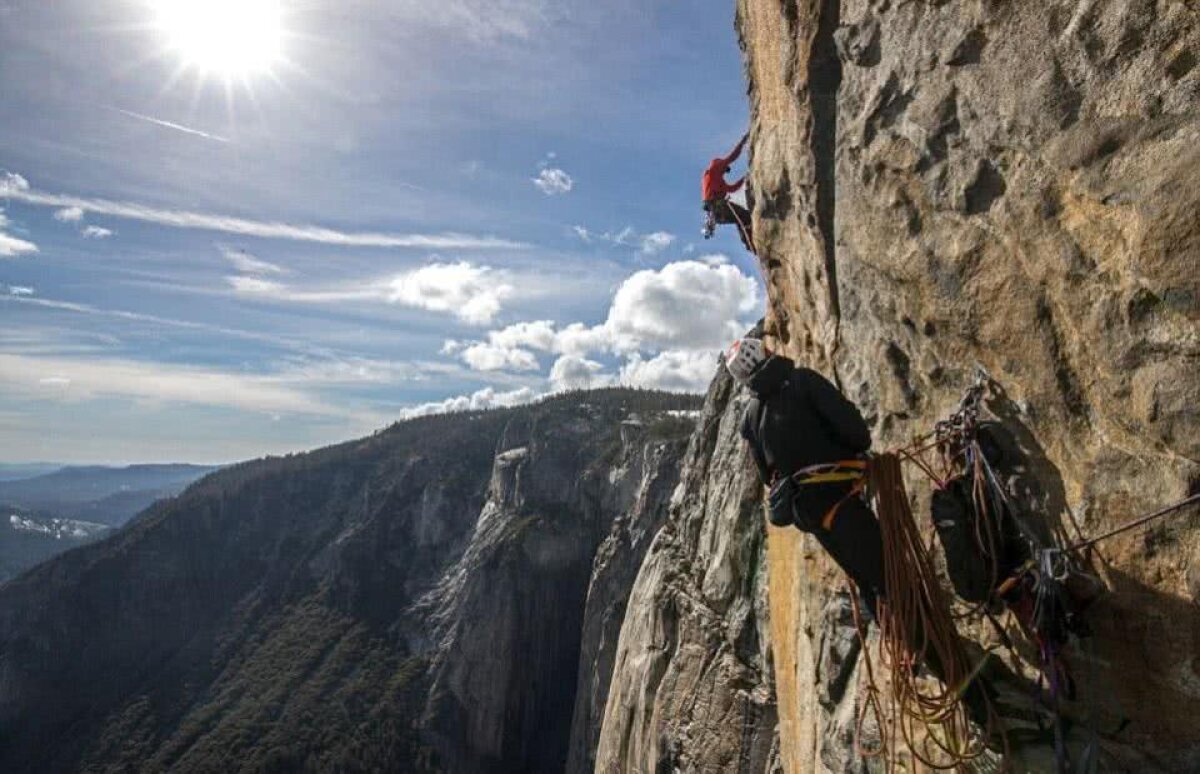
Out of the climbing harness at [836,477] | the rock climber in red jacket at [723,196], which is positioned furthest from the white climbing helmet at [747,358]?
the rock climber in red jacket at [723,196]

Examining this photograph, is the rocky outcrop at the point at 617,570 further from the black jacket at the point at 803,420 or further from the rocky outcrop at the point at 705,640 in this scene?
the black jacket at the point at 803,420

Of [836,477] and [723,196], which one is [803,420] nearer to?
[836,477]

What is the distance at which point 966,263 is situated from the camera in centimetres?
552

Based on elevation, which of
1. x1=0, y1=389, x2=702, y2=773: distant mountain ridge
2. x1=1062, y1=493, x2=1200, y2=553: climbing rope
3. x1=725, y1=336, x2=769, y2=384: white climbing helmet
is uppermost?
x1=725, y1=336, x2=769, y2=384: white climbing helmet

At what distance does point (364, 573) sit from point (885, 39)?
115 meters

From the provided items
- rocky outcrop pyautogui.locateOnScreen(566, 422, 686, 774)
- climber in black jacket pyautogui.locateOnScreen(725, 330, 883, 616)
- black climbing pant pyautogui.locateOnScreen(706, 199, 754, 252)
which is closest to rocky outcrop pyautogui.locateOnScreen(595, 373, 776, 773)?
black climbing pant pyautogui.locateOnScreen(706, 199, 754, 252)

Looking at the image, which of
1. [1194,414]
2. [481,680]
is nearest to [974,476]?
[1194,414]

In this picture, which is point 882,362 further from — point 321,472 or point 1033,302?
point 321,472

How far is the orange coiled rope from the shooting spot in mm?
5258

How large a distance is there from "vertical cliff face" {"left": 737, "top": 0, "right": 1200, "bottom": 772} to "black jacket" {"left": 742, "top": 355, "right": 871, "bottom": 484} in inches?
31.7

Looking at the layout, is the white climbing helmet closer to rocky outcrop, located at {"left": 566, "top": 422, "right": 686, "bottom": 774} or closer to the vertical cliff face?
the vertical cliff face

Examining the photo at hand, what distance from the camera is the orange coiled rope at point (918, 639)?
5.26 m

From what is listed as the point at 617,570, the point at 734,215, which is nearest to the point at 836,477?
the point at 734,215

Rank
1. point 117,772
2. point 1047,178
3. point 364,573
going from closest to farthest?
1. point 1047,178
2. point 117,772
3. point 364,573
